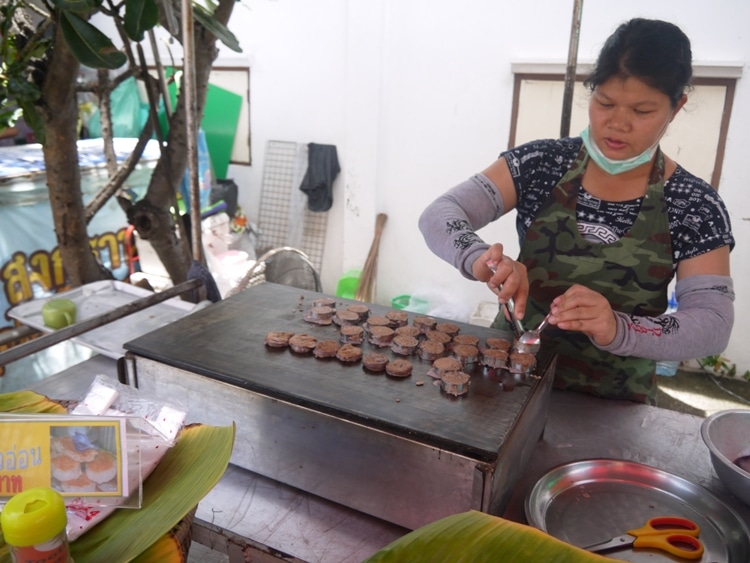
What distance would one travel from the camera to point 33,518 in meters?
0.55

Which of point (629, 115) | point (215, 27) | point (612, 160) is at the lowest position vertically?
point (612, 160)

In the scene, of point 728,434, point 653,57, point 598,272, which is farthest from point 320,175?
point 728,434

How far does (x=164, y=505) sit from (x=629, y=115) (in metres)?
1.33

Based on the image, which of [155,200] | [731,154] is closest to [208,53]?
[155,200]

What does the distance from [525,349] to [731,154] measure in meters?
3.15

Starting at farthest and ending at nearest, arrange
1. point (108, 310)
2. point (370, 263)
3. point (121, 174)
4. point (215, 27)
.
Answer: point (370, 263)
point (121, 174)
point (108, 310)
point (215, 27)

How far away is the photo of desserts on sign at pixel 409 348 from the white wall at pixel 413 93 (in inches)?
120

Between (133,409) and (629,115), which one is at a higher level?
(629,115)

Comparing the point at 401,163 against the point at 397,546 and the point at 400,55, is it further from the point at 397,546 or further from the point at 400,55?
the point at 397,546

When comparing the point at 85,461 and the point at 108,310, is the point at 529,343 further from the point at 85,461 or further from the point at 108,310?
the point at 108,310

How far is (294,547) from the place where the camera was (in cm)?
95

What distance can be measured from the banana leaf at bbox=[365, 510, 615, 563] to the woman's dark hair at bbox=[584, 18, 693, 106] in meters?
1.17

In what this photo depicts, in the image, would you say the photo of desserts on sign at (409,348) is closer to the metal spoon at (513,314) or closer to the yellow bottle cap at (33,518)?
the metal spoon at (513,314)

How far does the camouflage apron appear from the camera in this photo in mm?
1460
